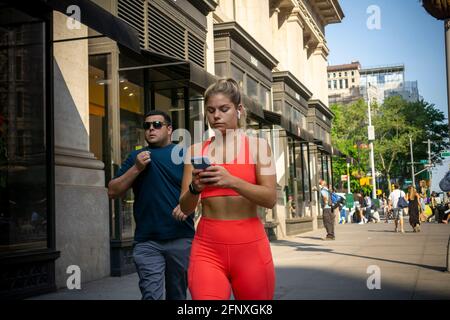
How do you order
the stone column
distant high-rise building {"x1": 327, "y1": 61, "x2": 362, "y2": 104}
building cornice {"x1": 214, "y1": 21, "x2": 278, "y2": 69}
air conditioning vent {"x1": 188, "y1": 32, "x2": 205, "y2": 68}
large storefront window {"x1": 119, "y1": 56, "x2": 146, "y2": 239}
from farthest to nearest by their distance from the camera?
distant high-rise building {"x1": 327, "y1": 61, "x2": 362, "y2": 104}, building cornice {"x1": 214, "y1": 21, "x2": 278, "y2": 69}, air conditioning vent {"x1": 188, "y1": 32, "x2": 205, "y2": 68}, large storefront window {"x1": 119, "y1": 56, "x2": 146, "y2": 239}, the stone column

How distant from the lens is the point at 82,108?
31.8 ft

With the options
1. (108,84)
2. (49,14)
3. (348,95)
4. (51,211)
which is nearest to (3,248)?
(51,211)

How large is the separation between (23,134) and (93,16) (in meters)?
2.03

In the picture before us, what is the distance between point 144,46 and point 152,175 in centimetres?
784

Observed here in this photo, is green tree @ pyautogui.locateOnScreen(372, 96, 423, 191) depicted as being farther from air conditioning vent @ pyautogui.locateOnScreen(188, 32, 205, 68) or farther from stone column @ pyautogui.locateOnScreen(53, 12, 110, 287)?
stone column @ pyautogui.locateOnScreen(53, 12, 110, 287)

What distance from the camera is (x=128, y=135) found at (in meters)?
11.3

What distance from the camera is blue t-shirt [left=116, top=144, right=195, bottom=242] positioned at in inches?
179

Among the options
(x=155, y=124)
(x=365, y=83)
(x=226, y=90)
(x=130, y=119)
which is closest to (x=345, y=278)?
(x=130, y=119)

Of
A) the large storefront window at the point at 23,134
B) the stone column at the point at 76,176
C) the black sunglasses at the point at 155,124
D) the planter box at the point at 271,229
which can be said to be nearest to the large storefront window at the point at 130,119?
the stone column at the point at 76,176

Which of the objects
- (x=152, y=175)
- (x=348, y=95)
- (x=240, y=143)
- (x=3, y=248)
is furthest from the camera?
(x=348, y=95)

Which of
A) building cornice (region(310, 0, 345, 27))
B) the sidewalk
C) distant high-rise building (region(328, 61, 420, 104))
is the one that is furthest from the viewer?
distant high-rise building (region(328, 61, 420, 104))

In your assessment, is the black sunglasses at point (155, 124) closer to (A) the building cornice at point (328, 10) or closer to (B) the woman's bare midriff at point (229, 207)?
(B) the woman's bare midriff at point (229, 207)

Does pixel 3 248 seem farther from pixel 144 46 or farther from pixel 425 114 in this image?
pixel 425 114

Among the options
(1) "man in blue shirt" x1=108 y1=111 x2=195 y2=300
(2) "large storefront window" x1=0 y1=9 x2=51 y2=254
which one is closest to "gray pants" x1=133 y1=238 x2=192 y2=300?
(1) "man in blue shirt" x1=108 y1=111 x2=195 y2=300
